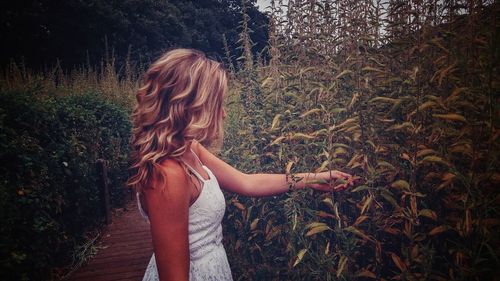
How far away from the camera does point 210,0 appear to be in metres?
33.4

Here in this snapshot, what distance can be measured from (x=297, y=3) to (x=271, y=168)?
1.14 meters

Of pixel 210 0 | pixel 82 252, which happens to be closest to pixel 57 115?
pixel 82 252

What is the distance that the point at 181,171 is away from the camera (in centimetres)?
180

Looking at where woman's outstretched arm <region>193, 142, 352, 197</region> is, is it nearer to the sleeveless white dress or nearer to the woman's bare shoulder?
the sleeveless white dress

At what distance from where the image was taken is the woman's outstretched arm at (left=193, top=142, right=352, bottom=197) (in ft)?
6.58

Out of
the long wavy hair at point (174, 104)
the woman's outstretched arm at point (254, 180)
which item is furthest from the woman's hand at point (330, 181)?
the long wavy hair at point (174, 104)

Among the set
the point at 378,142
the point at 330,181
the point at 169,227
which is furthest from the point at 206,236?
the point at 378,142

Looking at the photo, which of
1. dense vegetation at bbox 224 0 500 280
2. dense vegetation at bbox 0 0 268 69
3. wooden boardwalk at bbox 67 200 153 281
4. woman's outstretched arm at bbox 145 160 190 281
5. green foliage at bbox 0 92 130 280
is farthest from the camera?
dense vegetation at bbox 0 0 268 69

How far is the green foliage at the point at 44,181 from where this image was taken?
370 centimetres

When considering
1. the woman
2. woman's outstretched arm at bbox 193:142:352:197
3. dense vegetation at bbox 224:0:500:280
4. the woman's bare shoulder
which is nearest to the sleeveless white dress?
the woman

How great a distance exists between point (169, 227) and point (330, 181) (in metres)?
0.81

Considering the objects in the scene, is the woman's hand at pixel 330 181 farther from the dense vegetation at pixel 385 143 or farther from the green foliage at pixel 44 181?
the green foliage at pixel 44 181

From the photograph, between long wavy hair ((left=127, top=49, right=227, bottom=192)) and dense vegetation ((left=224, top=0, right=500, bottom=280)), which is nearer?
dense vegetation ((left=224, top=0, right=500, bottom=280))

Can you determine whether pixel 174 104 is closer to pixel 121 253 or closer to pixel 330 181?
pixel 330 181
